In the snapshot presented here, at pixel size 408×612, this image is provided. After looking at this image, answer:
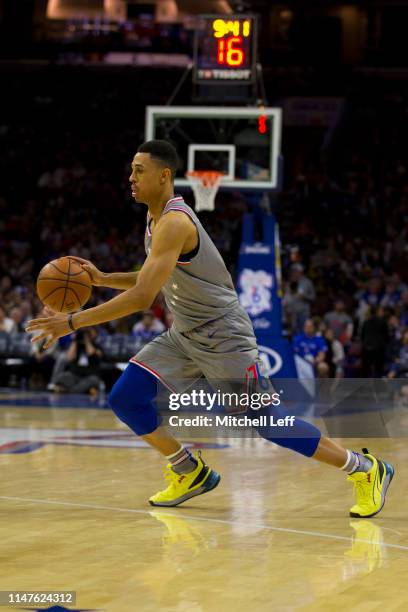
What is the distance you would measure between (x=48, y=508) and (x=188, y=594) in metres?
2.16

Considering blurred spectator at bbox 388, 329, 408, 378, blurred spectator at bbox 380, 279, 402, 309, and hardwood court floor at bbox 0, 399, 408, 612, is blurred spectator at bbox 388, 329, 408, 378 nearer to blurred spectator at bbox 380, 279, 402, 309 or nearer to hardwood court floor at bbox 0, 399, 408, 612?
blurred spectator at bbox 380, 279, 402, 309

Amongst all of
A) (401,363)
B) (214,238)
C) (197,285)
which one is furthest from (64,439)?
(214,238)

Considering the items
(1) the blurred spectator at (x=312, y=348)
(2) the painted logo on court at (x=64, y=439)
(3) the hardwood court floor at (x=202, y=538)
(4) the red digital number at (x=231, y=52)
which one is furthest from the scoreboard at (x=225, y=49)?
(3) the hardwood court floor at (x=202, y=538)

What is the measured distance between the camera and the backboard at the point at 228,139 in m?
14.6

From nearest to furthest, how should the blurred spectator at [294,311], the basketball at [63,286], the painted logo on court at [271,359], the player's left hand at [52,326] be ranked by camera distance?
the player's left hand at [52,326], the basketball at [63,286], the painted logo on court at [271,359], the blurred spectator at [294,311]

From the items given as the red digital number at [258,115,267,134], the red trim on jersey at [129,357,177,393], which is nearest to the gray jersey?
the red trim on jersey at [129,357,177,393]

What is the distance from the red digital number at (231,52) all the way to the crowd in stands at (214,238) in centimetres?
391

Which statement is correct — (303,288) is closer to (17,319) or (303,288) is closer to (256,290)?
(256,290)

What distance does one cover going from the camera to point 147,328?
16.3 metres

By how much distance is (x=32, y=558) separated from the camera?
470cm

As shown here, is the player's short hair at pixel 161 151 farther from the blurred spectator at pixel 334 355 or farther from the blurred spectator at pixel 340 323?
the blurred spectator at pixel 340 323

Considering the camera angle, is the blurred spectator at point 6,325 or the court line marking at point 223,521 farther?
the blurred spectator at point 6,325

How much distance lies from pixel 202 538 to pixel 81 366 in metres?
10.7

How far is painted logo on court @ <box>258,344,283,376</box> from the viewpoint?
46.3 feet
